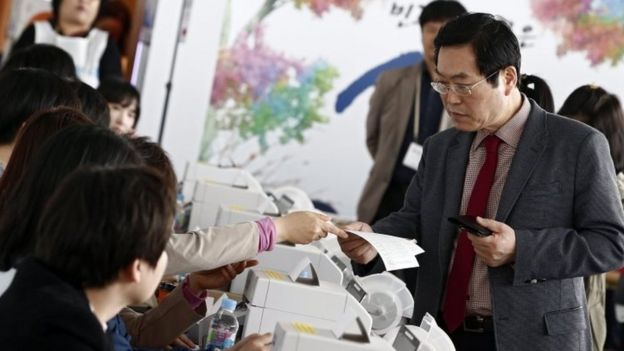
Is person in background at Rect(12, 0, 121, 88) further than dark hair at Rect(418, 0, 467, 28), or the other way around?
person in background at Rect(12, 0, 121, 88)

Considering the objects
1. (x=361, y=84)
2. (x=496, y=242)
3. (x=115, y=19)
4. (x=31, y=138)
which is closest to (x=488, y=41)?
(x=496, y=242)

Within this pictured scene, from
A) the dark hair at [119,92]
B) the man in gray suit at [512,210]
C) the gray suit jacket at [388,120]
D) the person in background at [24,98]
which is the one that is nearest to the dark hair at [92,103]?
the person in background at [24,98]

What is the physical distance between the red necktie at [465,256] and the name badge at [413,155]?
2.43m

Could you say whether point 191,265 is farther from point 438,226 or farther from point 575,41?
point 575,41

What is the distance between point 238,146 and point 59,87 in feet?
12.5

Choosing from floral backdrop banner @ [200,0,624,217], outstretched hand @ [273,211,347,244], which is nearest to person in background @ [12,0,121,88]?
floral backdrop banner @ [200,0,624,217]

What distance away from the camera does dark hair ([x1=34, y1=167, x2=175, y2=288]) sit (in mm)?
1891

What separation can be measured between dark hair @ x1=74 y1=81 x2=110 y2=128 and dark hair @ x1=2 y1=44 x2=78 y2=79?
33.5 inches

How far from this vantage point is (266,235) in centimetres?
281

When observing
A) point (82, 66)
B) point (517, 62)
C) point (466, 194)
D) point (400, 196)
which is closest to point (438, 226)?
point (466, 194)

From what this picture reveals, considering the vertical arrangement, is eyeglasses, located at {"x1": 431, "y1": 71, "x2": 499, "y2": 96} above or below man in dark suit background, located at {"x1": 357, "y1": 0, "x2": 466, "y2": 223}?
above

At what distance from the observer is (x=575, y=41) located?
267 inches

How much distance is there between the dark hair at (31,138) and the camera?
2.43 meters

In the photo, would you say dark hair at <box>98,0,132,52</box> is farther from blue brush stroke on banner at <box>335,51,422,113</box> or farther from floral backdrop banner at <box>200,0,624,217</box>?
blue brush stroke on banner at <box>335,51,422,113</box>
